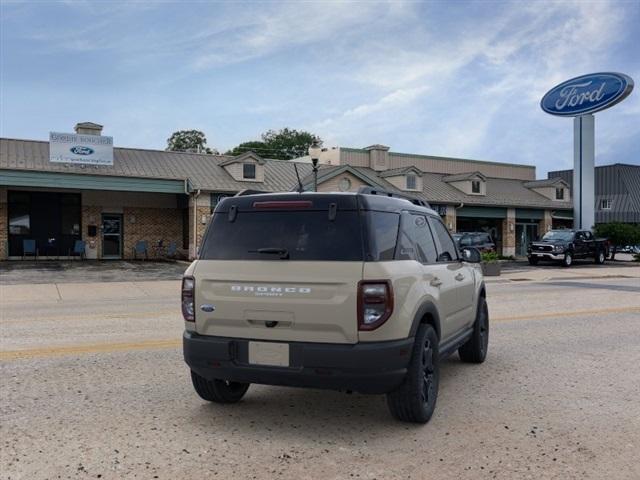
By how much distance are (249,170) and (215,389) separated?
26687mm

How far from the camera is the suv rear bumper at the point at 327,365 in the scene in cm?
435

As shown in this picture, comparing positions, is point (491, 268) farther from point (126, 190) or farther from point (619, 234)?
point (619, 234)

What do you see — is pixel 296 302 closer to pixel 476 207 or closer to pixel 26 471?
pixel 26 471

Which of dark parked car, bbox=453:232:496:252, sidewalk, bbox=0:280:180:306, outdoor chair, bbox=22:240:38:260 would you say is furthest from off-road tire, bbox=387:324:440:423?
outdoor chair, bbox=22:240:38:260

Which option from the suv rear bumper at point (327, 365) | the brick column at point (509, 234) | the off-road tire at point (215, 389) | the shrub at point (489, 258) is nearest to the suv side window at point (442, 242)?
the suv rear bumper at point (327, 365)

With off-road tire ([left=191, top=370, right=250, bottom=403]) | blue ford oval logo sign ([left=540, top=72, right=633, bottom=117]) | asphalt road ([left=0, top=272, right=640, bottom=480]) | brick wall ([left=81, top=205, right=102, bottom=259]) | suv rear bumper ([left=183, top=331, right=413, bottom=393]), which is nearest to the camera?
asphalt road ([left=0, top=272, right=640, bottom=480])

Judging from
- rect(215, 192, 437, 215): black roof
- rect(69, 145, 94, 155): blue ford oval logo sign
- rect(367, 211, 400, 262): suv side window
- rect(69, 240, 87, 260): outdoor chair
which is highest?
rect(69, 145, 94, 155): blue ford oval logo sign

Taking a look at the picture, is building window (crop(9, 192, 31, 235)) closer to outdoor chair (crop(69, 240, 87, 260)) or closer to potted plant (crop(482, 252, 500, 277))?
outdoor chair (crop(69, 240, 87, 260))

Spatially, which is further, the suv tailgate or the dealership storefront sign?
the dealership storefront sign

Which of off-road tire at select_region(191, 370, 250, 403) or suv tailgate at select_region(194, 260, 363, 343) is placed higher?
suv tailgate at select_region(194, 260, 363, 343)

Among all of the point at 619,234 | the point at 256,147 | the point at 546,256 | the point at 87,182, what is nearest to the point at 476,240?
the point at 546,256

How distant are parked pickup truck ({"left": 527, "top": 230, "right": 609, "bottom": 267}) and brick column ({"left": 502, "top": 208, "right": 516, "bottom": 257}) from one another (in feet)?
23.4

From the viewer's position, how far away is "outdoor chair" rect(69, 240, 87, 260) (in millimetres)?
28453

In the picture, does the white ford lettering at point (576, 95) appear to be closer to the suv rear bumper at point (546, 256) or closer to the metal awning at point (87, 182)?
the suv rear bumper at point (546, 256)
